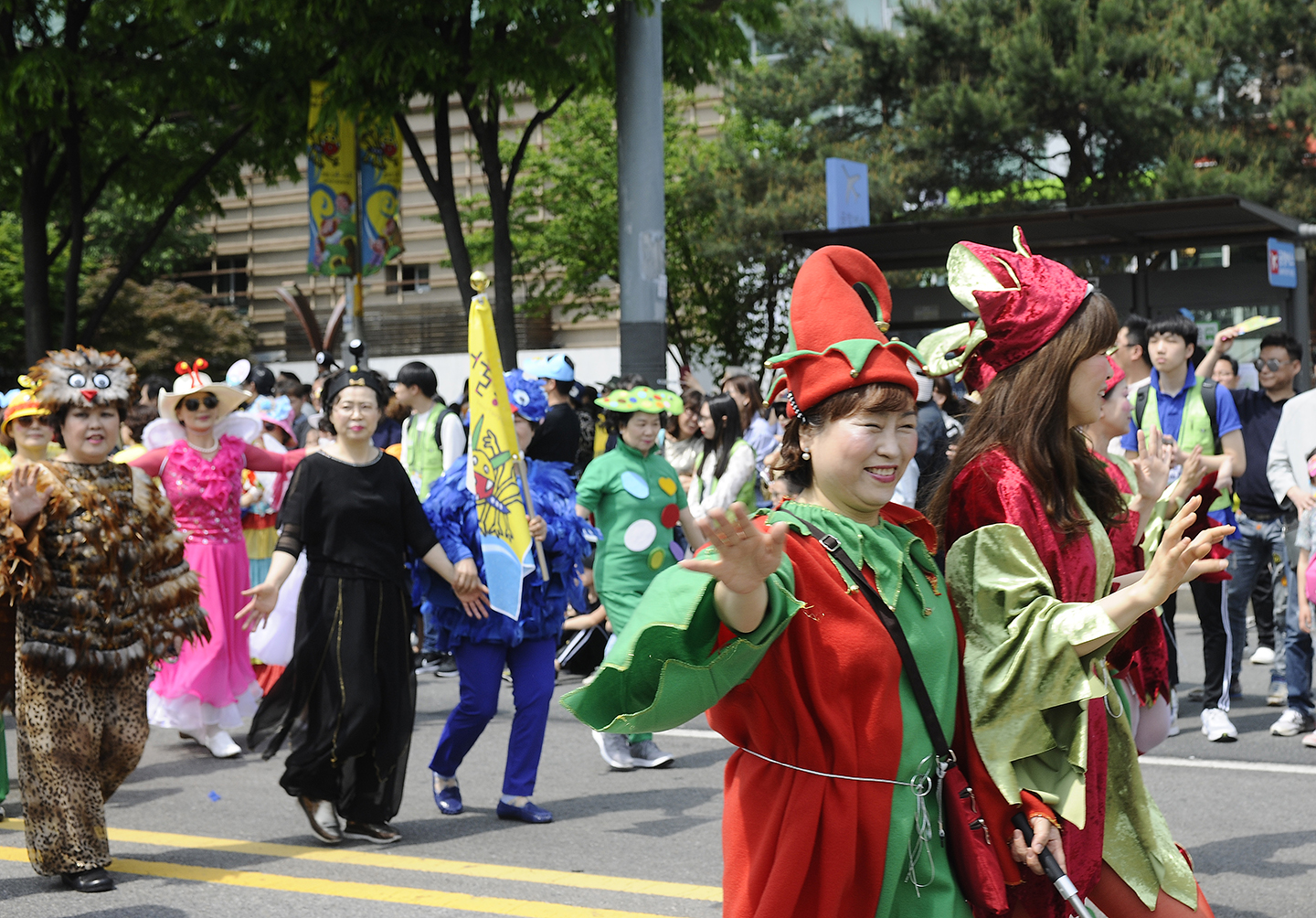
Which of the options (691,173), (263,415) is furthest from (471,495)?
(691,173)

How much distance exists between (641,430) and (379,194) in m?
10.1

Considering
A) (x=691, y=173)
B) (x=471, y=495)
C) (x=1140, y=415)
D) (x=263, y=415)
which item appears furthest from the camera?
(x=691, y=173)

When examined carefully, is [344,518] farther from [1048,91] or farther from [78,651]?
[1048,91]

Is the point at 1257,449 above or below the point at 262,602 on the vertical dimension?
above

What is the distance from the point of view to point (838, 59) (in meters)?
27.5

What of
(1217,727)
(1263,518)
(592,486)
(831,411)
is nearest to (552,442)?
(592,486)

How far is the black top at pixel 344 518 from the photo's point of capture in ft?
18.8

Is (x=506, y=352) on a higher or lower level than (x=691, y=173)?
lower

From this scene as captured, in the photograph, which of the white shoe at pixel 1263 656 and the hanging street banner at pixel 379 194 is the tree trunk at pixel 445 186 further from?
the white shoe at pixel 1263 656

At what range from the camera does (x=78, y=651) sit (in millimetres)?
5227

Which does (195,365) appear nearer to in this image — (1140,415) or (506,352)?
(1140,415)

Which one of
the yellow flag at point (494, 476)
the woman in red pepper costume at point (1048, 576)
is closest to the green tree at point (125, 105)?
the yellow flag at point (494, 476)

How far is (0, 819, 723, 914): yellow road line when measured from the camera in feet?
16.4

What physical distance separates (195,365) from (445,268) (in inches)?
1112
